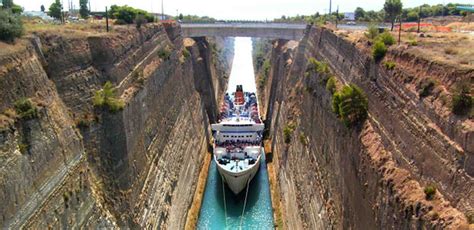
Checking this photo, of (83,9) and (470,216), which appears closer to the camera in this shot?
(470,216)

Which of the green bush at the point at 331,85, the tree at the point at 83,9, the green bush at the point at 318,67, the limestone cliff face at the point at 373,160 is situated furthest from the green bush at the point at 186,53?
the green bush at the point at 331,85

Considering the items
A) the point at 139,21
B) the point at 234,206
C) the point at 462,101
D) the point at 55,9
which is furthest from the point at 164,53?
the point at 462,101

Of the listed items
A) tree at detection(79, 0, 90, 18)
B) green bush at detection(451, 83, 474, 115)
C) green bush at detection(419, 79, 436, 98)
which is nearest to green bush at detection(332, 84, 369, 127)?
green bush at detection(419, 79, 436, 98)

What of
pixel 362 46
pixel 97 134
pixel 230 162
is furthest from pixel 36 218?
pixel 230 162

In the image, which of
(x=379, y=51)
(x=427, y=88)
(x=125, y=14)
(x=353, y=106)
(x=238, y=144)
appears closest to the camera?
(x=427, y=88)

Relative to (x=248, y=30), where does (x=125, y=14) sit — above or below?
above

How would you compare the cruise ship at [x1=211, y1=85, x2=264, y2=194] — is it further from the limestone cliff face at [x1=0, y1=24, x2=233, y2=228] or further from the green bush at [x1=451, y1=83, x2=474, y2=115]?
the green bush at [x1=451, y1=83, x2=474, y2=115]

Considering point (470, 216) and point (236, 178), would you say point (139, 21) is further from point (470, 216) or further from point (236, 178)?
point (470, 216)
